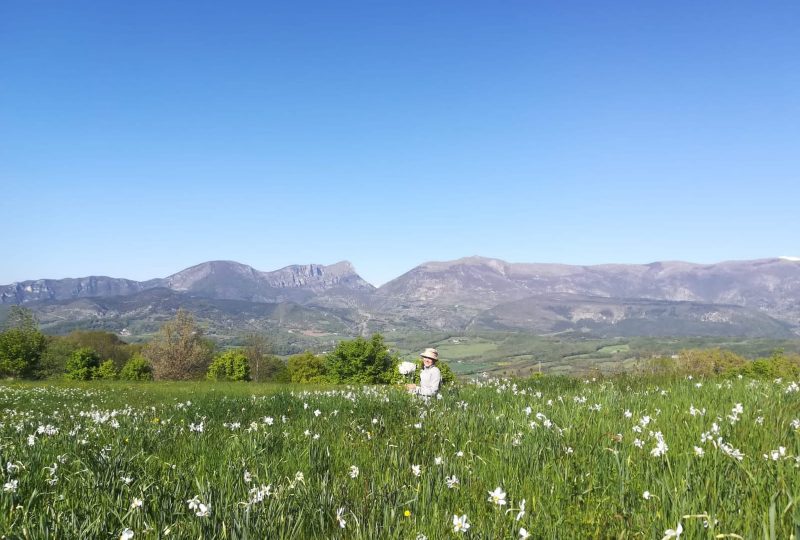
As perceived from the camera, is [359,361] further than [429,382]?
Yes

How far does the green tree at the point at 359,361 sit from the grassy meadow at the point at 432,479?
222ft

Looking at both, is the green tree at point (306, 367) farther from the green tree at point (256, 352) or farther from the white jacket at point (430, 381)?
the white jacket at point (430, 381)

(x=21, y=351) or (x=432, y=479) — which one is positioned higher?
(x=432, y=479)

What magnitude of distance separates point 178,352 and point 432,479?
105236 millimetres

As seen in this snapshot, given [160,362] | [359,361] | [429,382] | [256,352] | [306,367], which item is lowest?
[306,367]

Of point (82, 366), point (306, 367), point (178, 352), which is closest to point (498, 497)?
point (306, 367)

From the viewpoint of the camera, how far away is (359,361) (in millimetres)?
73938

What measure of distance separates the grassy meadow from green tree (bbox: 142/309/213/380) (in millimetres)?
99798

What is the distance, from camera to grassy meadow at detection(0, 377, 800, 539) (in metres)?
2.97

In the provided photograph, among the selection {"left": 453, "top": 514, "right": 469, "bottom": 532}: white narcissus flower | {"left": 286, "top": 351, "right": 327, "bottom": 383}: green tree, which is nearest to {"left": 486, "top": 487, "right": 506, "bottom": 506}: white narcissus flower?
{"left": 453, "top": 514, "right": 469, "bottom": 532}: white narcissus flower

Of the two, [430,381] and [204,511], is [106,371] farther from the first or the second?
[204,511]

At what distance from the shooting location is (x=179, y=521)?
3059mm

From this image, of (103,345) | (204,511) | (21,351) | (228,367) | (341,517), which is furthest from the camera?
(103,345)

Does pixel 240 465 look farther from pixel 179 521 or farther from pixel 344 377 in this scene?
pixel 344 377
